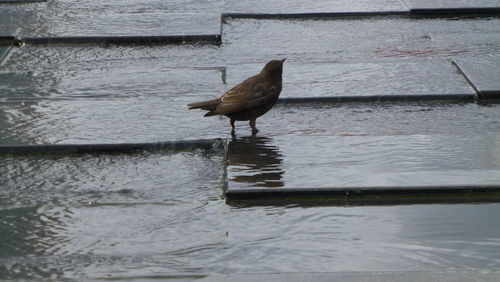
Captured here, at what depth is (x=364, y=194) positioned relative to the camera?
472 centimetres

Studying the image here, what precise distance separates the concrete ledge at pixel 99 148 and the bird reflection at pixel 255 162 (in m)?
0.17

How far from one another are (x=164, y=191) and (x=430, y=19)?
4.64 meters

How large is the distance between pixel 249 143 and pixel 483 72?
2220mm

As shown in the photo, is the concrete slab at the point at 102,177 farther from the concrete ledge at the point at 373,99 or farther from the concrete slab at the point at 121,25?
the concrete slab at the point at 121,25

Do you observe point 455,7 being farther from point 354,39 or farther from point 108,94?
point 108,94

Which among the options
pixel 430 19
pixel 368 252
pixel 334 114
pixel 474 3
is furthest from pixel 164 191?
pixel 474 3

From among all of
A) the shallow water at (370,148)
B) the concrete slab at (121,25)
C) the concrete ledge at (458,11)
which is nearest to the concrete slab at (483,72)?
the shallow water at (370,148)

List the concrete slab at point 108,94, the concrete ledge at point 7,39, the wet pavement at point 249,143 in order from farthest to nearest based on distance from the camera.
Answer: the concrete ledge at point 7,39 < the concrete slab at point 108,94 < the wet pavement at point 249,143

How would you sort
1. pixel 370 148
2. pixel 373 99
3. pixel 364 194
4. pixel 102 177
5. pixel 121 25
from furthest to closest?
pixel 121 25, pixel 373 99, pixel 370 148, pixel 102 177, pixel 364 194

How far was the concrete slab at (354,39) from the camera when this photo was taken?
7.50 m

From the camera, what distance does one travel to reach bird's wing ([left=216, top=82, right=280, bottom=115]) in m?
5.46

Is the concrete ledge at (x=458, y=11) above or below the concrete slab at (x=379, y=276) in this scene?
above

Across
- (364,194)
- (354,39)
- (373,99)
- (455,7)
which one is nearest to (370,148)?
(364,194)

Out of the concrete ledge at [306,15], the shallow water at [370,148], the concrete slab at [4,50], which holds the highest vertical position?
the concrete ledge at [306,15]
